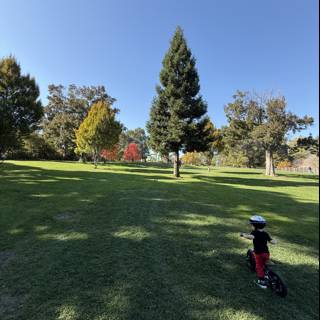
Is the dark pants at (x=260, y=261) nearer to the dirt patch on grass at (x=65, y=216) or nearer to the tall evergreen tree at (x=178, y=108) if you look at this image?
the dirt patch on grass at (x=65, y=216)

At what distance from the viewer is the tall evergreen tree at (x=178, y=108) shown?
72.6ft

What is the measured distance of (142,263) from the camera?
515 centimetres

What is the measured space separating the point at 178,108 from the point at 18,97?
13.6 m

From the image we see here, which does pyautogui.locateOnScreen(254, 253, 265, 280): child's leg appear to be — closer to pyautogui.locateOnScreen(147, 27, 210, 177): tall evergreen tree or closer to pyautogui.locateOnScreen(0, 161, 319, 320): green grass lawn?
pyautogui.locateOnScreen(0, 161, 319, 320): green grass lawn

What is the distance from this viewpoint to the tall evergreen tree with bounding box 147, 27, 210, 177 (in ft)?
72.6

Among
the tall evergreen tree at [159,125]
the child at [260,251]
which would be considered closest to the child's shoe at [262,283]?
the child at [260,251]

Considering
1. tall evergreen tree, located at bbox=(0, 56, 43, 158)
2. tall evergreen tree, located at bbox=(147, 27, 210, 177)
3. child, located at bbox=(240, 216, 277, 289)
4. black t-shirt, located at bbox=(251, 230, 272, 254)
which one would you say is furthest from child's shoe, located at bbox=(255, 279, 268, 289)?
tall evergreen tree, located at bbox=(0, 56, 43, 158)

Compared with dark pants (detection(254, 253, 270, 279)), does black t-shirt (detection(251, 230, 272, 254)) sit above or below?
above

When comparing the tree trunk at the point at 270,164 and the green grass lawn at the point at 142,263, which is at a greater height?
the tree trunk at the point at 270,164

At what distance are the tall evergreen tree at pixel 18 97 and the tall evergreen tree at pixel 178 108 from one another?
10397 millimetres

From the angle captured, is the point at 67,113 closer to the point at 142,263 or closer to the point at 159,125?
the point at 159,125

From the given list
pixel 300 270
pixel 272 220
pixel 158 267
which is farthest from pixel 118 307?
pixel 272 220

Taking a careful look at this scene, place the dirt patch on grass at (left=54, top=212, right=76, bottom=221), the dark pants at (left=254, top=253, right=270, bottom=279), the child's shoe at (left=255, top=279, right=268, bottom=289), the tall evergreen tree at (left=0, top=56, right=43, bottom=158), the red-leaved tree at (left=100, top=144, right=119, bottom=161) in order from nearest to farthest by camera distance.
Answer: the child's shoe at (left=255, top=279, right=268, bottom=289) < the dark pants at (left=254, top=253, right=270, bottom=279) < the dirt patch on grass at (left=54, top=212, right=76, bottom=221) < the tall evergreen tree at (left=0, top=56, right=43, bottom=158) < the red-leaved tree at (left=100, top=144, right=119, bottom=161)

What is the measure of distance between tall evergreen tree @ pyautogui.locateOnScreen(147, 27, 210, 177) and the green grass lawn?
13.1 m
